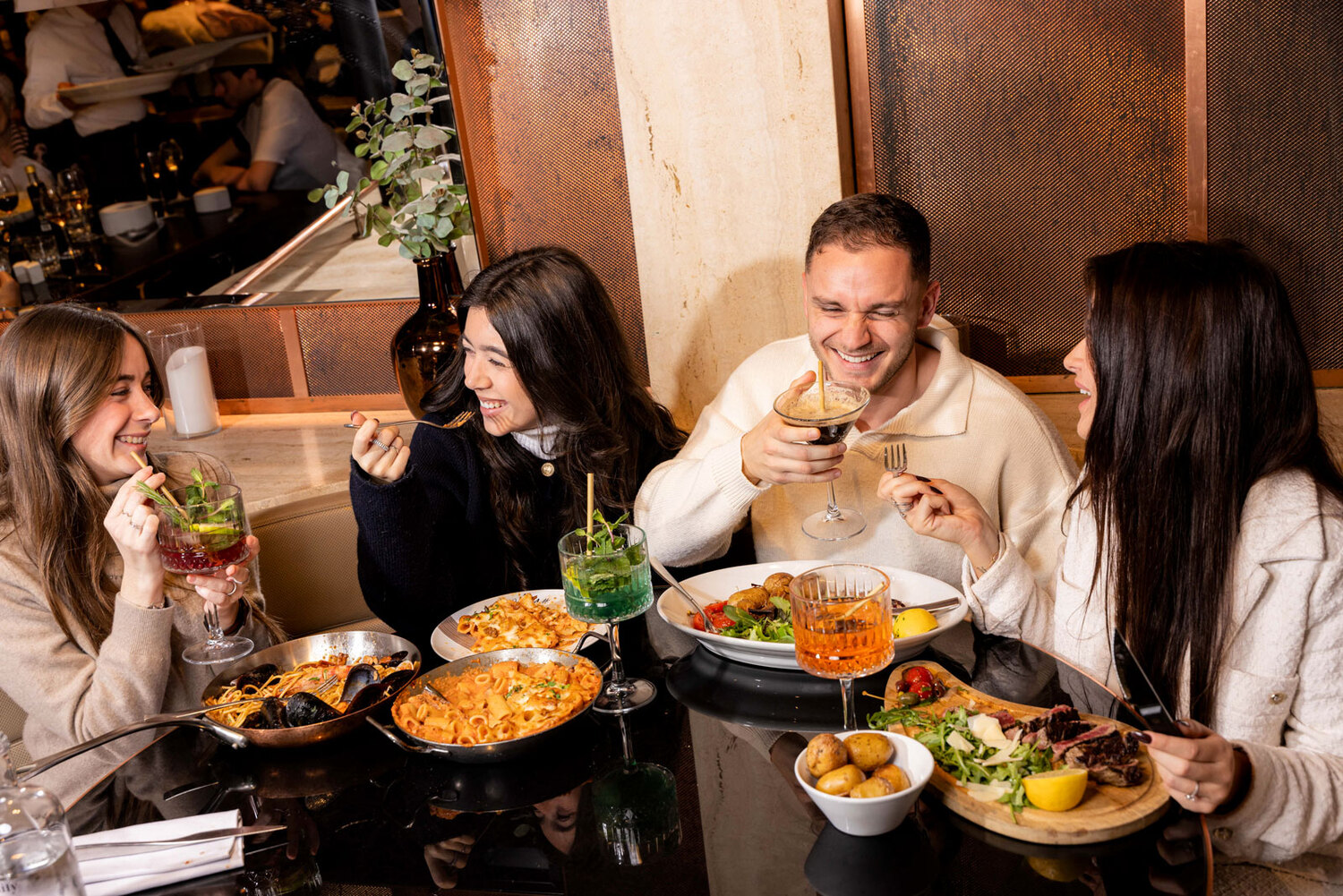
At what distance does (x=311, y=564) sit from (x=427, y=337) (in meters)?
0.87

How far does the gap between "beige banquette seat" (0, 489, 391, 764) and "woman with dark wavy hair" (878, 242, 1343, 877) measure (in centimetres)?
181

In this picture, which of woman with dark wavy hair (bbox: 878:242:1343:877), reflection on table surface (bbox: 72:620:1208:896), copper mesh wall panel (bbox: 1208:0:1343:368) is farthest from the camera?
copper mesh wall panel (bbox: 1208:0:1343:368)

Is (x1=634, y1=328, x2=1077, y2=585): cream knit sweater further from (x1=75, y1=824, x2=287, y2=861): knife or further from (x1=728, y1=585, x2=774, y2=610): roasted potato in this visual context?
(x1=75, y1=824, x2=287, y2=861): knife

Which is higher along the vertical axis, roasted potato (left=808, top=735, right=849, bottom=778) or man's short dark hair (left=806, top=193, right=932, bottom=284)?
man's short dark hair (left=806, top=193, right=932, bottom=284)

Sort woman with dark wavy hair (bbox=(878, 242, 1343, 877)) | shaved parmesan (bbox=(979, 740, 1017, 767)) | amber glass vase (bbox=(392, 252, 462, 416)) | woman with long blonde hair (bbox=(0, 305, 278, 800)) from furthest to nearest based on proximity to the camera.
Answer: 1. amber glass vase (bbox=(392, 252, 462, 416))
2. woman with long blonde hair (bbox=(0, 305, 278, 800))
3. woman with dark wavy hair (bbox=(878, 242, 1343, 877))
4. shaved parmesan (bbox=(979, 740, 1017, 767))

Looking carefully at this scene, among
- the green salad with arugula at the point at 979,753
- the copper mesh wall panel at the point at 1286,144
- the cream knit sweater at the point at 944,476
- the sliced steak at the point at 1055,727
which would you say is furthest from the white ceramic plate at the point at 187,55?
the sliced steak at the point at 1055,727

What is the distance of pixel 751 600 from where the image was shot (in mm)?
2002

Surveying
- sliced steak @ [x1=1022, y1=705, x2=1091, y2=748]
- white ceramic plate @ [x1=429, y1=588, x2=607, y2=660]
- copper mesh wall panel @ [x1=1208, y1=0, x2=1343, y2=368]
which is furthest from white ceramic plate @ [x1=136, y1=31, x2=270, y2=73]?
sliced steak @ [x1=1022, y1=705, x2=1091, y2=748]

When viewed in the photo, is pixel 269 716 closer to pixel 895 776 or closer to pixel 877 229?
pixel 895 776

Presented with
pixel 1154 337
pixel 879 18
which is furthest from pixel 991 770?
pixel 879 18

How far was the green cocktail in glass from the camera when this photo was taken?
180cm

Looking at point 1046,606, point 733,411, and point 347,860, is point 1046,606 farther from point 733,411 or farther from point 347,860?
point 347,860

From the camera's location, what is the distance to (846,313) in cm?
241

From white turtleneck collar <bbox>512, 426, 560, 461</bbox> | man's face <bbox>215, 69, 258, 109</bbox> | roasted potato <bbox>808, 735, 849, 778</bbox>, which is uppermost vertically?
man's face <bbox>215, 69, 258, 109</bbox>
